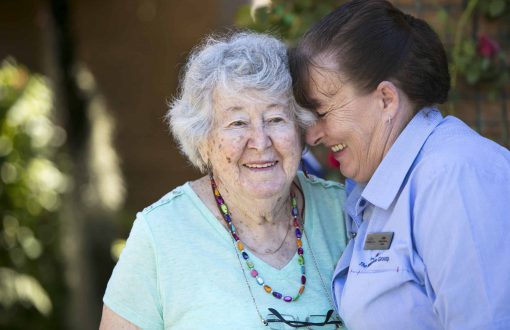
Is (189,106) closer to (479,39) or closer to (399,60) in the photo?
(399,60)

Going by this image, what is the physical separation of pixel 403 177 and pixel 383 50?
39cm

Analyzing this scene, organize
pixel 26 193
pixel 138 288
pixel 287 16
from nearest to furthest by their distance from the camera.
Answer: pixel 138 288, pixel 287 16, pixel 26 193

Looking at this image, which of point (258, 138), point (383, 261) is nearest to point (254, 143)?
point (258, 138)

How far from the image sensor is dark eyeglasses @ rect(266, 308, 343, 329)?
256cm

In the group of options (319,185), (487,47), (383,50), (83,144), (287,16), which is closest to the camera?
(383,50)

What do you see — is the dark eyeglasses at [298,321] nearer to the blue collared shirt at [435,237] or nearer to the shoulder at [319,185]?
the blue collared shirt at [435,237]

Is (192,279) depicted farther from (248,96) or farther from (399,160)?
(399,160)

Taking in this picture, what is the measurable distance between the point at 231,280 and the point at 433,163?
78 cm

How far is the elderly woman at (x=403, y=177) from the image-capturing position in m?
2.09

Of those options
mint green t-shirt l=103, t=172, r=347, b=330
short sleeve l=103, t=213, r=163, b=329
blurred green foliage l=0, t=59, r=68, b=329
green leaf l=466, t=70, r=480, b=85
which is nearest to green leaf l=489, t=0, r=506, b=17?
green leaf l=466, t=70, r=480, b=85

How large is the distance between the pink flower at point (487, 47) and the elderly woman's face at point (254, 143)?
50.0 inches

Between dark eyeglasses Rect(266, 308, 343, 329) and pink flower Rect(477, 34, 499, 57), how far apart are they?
4.98 feet

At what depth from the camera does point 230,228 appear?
274cm

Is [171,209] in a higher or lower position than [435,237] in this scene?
higher
